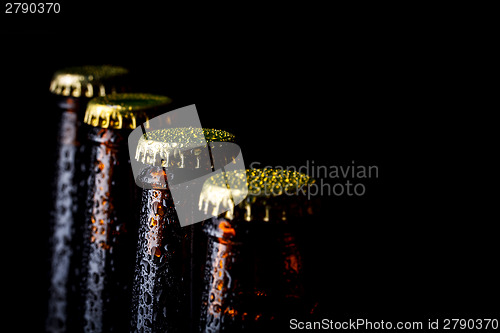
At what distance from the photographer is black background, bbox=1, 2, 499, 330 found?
0.55 metres

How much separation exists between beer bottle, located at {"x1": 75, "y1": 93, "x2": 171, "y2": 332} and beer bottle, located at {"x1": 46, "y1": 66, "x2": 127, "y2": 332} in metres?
0.14

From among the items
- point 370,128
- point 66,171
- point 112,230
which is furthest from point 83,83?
point 370,128

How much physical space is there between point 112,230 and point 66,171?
0.19 m

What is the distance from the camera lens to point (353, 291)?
1.91ft

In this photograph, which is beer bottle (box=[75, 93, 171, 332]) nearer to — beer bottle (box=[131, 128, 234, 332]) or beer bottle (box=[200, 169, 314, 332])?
beer bottle (box=[131, 128, 234, 332])

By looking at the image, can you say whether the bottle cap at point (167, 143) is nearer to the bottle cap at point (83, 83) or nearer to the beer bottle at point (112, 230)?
the beer bottle at point (112, 230)

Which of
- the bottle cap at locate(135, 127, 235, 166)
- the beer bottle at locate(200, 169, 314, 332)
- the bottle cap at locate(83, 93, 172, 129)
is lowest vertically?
the beer bottle at locate(200, 169, 314, 332)

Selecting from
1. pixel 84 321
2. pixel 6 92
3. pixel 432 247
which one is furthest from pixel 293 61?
pixel 6 92

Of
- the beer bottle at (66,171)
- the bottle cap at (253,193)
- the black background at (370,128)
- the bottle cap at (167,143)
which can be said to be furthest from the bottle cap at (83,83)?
the bottle cap at (253,193)

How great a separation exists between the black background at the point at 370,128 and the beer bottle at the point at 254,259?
0.03 meters

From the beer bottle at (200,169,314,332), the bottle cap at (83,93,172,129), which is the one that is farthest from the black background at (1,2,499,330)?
the bottle cap at (83,93,172,129)

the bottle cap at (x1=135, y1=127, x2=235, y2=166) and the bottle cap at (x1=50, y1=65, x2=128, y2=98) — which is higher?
the bottle cap at (x1=50, y1=65, x2=128, y2=98)

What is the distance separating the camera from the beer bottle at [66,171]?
72 cm

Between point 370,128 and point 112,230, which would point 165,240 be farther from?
point 370,128
